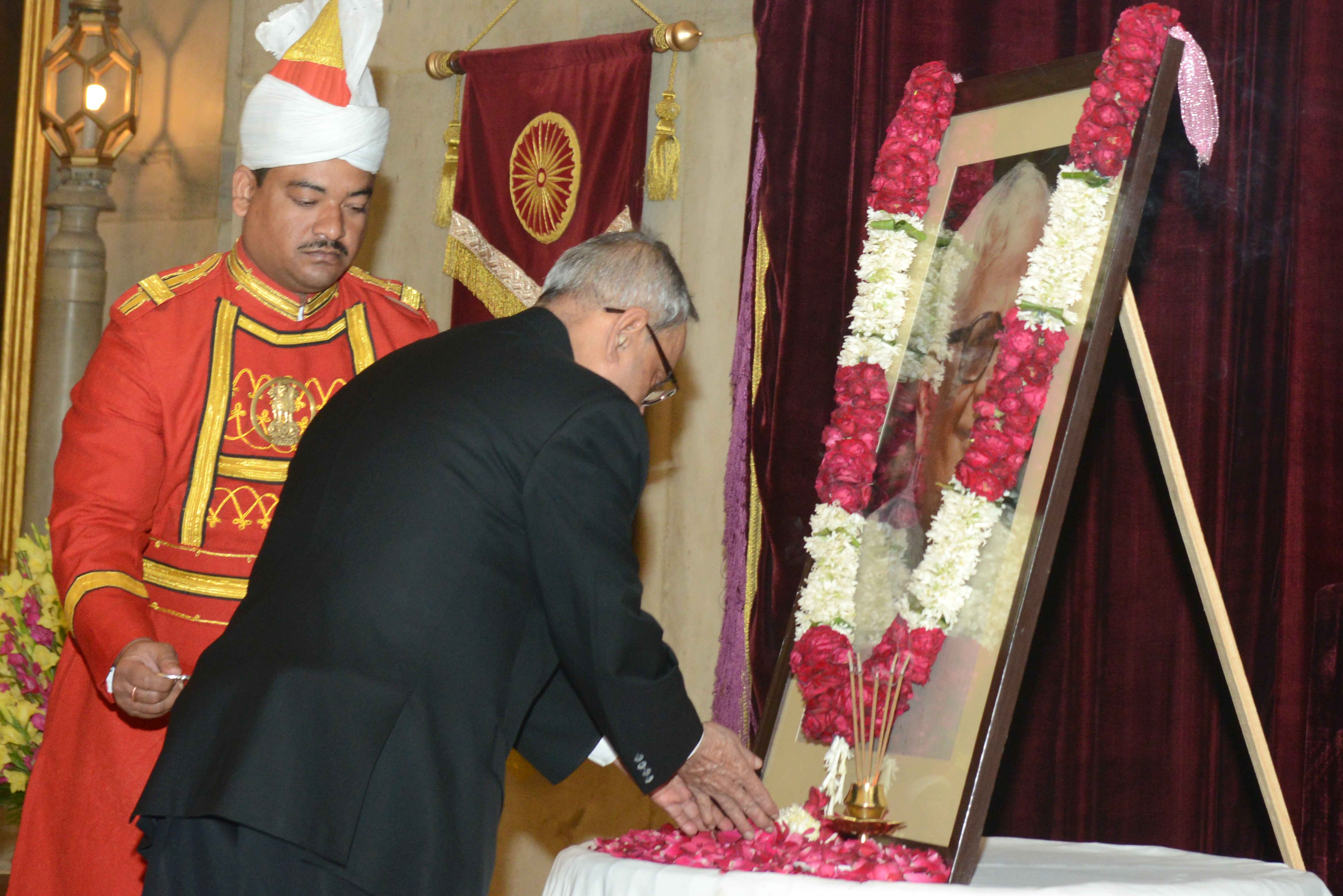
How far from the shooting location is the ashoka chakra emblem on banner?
466 cm

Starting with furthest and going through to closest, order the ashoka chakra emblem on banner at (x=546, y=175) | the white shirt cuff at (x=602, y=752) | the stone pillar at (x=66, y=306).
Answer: the stone pillar at (x=66, y=306) → the ashoka chakra emblem on banner at (x=546, y=175) → the white shirt cuff at (x=602, y=752)

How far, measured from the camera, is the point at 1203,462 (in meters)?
3.51

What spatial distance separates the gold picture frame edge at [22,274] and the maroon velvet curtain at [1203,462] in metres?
3.42

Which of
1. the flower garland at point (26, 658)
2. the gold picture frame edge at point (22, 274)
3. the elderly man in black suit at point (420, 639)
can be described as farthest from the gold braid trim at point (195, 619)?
the gold picture frame edge at point (22, 274)

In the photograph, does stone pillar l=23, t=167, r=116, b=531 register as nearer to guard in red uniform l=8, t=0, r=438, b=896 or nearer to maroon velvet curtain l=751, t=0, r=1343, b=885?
guard in red uniform l=8, t=0, r=438, b=896

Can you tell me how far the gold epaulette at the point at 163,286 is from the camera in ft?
9.16

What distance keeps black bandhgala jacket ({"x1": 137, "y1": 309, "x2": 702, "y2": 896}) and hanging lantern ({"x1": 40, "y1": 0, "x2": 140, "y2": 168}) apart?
12.5 ft

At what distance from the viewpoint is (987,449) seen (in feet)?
8.19

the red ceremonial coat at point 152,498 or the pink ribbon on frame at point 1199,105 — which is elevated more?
the pink ribbon on frame at point 1199,105

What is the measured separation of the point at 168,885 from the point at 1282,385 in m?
2.65

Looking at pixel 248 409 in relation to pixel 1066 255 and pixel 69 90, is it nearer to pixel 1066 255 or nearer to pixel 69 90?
pixel 1066 255

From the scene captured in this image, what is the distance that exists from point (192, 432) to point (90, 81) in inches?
128

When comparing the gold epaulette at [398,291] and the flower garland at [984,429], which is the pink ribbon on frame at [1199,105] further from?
the gold epaulette at [398,291]

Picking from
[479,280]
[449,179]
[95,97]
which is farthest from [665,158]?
[95,97]
